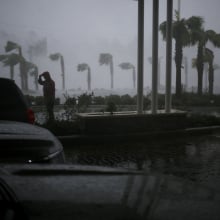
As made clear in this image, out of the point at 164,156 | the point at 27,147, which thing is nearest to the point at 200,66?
the point at 164,156

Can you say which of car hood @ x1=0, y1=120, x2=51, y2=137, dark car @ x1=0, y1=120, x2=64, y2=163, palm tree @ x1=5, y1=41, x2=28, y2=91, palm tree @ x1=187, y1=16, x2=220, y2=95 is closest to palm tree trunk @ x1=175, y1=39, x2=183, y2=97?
palm tree @ x1=187, y1=16, x2=220, y2=95

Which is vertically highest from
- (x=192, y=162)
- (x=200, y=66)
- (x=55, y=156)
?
(x=200, y=66)

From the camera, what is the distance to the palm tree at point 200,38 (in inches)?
1208

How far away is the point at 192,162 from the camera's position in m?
7.64

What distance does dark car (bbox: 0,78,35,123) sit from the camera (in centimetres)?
565

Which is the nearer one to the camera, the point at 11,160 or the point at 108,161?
the point at 11,160

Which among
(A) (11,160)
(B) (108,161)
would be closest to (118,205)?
(A) (11,160)

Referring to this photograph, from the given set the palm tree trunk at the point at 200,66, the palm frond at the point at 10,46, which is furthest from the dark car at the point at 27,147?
the palm tree trunk at the point at 200,66

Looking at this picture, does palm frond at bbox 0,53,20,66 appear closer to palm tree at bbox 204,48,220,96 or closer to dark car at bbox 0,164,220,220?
palm tree at bbox 204,48,220,96

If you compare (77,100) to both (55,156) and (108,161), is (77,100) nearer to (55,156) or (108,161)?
(108,161)

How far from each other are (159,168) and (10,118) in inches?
123

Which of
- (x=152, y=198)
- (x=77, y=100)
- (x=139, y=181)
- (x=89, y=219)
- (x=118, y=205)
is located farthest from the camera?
(x=77, y=100)

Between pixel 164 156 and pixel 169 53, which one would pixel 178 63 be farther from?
pixel 164 156

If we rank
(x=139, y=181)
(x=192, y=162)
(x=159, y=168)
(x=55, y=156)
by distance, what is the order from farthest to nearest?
(x=192, y=162) < (x=159, y=168) < (x=55, y=156) < (x=139, y=181)
